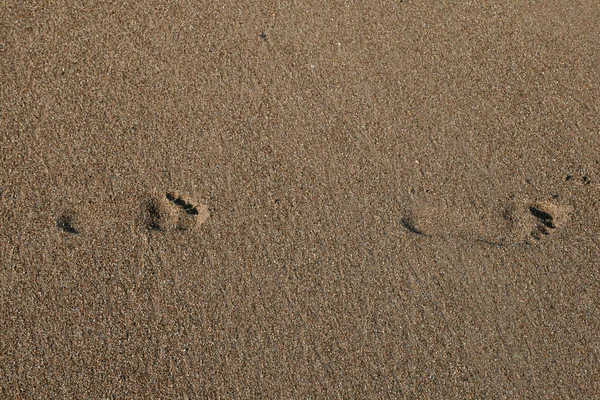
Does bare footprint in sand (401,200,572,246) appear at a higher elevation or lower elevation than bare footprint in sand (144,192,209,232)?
higher

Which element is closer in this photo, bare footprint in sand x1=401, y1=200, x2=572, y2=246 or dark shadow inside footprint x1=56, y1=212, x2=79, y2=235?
dark shadow inside footprint x1=56, y1=212, x2=79, y2=235

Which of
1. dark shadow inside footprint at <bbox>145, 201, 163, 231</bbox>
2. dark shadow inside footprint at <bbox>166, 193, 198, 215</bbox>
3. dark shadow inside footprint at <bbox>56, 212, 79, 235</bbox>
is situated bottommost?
dark shadow inside footprint at <bbox>56, 212, 79, 235</bbox>

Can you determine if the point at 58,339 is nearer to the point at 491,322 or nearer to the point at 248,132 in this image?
the point at 248,132

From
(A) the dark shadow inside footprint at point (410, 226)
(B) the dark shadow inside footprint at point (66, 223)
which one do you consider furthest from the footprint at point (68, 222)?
(A) the dark shadow inside footprint at point (410, 226)

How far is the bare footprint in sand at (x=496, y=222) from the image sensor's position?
2486 mm

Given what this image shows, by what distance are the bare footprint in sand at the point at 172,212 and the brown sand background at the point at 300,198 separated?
22 mm

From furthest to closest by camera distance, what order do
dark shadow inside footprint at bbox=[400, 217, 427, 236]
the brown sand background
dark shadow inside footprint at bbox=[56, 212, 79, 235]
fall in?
1. dark shadow inside footprint at bbox=[400, 217, 427, 236]
2. dark shadow inside footprint at bbox=[56, 212, 79, 235]
3. the brown sand background

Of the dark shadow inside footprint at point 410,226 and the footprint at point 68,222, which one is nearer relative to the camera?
the footprint at point 68,222

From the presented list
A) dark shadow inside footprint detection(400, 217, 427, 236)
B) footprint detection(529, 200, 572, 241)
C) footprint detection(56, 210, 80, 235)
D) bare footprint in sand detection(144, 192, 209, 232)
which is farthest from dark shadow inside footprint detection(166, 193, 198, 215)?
footprint detection(529, 200, 572, 241)

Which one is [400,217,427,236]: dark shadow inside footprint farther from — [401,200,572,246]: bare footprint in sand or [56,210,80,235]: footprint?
[56,210,80,235]: footprint

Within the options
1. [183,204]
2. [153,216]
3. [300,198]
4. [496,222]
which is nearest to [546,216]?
[496,222]

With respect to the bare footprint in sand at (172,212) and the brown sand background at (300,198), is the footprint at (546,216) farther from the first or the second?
the bare footprint in sand at (172,212)

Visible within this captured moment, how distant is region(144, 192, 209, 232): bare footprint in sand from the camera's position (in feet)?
7.93

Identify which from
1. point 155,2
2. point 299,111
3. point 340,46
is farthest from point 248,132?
point 155,2
